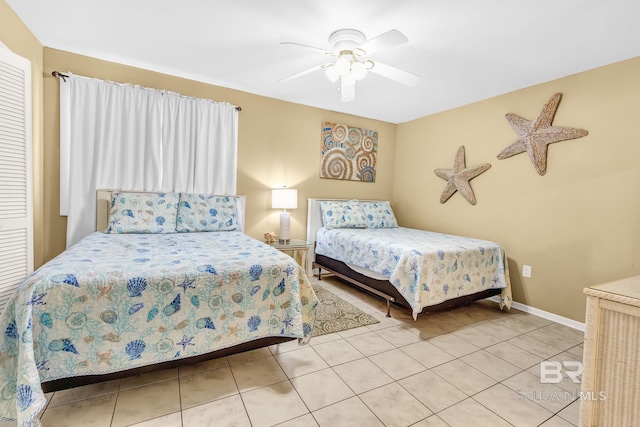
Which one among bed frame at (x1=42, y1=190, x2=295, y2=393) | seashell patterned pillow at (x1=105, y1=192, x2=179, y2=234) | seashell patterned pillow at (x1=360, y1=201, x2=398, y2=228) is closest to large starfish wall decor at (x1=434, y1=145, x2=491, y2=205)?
seashell patterned pillow at (x1=360, y1=201, x2=398, y2=228)

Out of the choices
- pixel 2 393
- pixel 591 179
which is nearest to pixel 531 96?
pixel 591 179

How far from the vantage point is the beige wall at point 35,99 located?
7.16 ft

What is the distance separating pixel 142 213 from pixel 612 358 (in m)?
3.25

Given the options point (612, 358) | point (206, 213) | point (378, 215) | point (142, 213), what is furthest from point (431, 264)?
point (142, 213)

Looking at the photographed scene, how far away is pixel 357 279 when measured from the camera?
3252mm

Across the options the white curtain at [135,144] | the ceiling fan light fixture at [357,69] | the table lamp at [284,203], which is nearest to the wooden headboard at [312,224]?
the table lamp at [284,203]

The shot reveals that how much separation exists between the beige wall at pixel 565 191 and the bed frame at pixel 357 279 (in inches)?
23.0

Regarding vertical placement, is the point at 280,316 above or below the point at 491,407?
above

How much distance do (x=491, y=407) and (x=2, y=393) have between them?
2.33 metres

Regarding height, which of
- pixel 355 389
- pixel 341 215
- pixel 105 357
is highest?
pixel 341 215

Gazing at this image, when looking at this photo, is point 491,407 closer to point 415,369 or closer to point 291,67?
point 415,369

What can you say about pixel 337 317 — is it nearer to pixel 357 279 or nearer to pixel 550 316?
pixel 357 279

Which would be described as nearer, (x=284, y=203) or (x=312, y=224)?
(x=284, y=203)

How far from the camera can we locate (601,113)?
2.60 m
